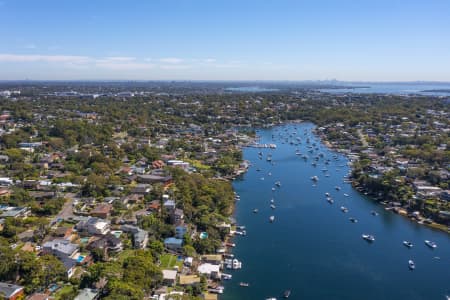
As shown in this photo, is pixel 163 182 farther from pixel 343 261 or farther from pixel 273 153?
pixel 273 153

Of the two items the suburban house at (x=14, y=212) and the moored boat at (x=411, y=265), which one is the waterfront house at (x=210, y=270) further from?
the suburban house at (x=14, y=212)

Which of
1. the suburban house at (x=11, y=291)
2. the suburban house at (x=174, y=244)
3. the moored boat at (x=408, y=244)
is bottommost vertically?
the moored boat at (x=408, y=244)

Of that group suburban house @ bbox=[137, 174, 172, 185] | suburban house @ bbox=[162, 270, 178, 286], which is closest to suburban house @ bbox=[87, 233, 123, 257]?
suburban house @ bbox=[162, 270, 178, 286]

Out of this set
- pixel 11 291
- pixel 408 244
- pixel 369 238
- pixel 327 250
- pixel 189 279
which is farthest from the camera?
pixel 369 238

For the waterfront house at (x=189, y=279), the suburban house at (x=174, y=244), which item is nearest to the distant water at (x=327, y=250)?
the waterfront house at (x=189, y=279)

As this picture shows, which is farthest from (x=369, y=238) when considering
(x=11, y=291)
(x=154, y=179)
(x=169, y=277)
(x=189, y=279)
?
(x=11, y=291)

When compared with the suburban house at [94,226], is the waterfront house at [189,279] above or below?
below

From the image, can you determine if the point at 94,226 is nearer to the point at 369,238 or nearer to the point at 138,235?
the point at 138,235

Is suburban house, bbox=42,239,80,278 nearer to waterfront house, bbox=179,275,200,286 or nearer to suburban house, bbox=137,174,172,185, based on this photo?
waterfront house, bbox=179,275,200,286

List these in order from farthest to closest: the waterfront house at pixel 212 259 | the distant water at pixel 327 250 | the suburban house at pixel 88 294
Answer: the waterfront house at pixel 212 259
the distant water at pixel 327 250
the suburban house at pixel 88 294
